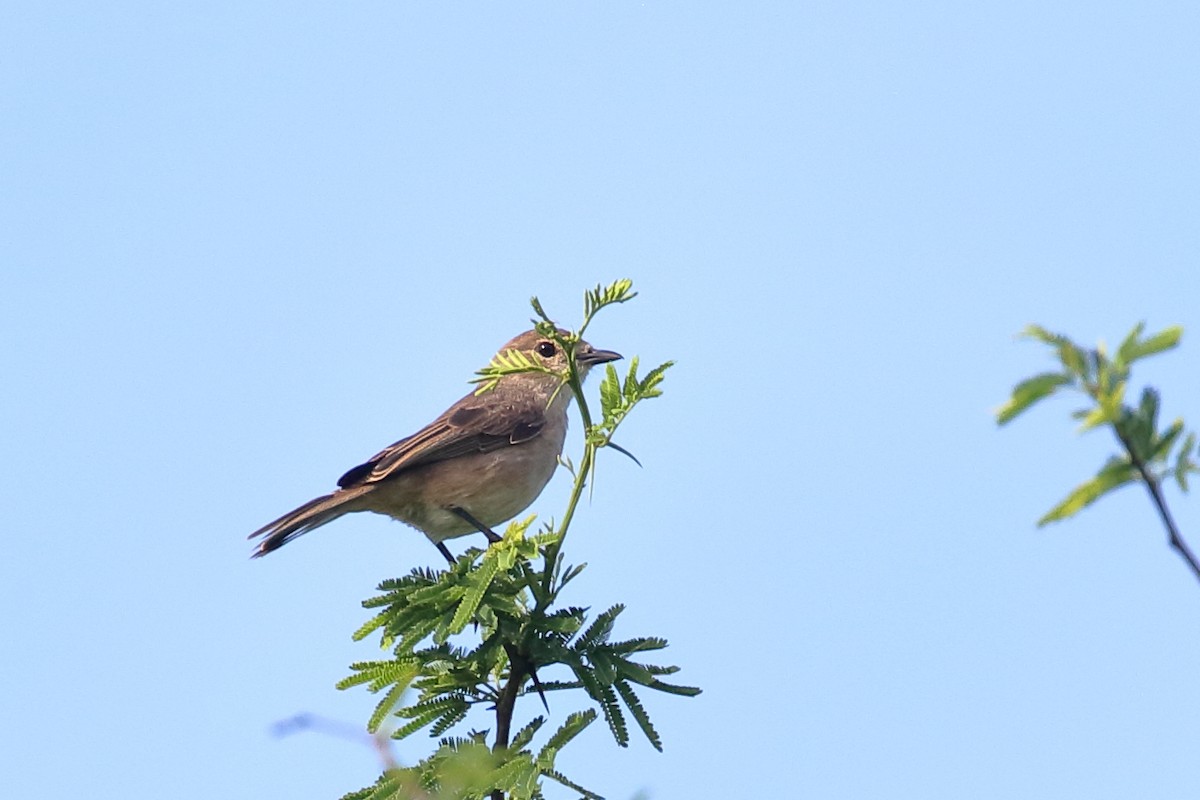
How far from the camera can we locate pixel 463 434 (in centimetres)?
898

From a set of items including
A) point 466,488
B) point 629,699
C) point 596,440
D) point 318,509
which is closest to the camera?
point 596,440

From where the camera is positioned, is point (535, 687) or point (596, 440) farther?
point (535, 687)

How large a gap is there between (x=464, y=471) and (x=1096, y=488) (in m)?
7.08

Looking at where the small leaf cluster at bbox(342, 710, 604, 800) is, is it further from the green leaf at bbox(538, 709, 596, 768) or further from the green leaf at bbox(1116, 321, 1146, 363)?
the green leaf at bbox(1116, 321, 1146, 363)

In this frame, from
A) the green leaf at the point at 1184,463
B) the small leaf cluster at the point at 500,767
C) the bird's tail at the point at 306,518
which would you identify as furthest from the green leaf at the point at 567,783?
the bird's tail at the point at 306,518

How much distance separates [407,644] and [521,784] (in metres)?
→ 0.91

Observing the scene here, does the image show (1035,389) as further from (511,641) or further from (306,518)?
(306,518)

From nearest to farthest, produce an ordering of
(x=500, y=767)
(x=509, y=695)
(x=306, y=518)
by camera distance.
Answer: (x=500, y=767)
(x=509, y=695)
(x=306, y=518)

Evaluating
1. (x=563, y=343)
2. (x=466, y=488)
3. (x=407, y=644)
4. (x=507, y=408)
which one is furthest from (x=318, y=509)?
(x=563, y=343)

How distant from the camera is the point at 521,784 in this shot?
373 cm

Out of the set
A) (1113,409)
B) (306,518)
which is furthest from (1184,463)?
(306,518)

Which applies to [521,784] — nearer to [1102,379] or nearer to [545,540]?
[545,540]

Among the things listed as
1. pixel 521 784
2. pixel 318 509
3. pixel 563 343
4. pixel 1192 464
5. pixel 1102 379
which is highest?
pixel 318 509

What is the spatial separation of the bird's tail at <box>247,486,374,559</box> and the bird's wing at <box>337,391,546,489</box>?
101 millimetres
